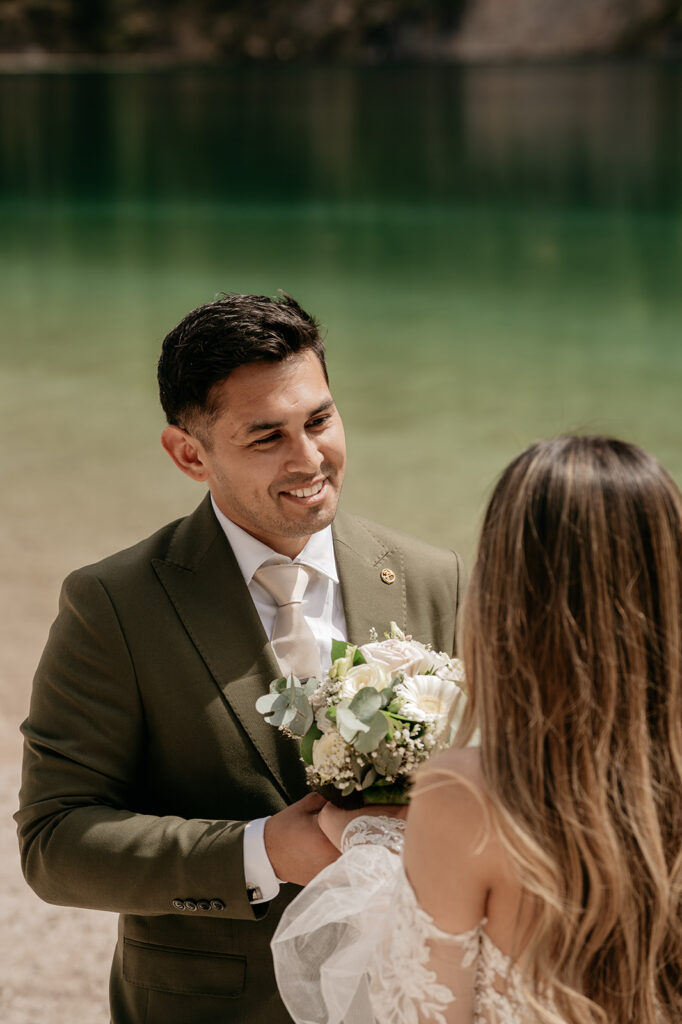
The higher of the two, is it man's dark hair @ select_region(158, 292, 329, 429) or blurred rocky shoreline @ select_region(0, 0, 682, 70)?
blurred rocky shoreline @ select_region(0, 0, 682, 70)

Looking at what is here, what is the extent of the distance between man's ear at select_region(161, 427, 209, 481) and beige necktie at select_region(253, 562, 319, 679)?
11.6 inches

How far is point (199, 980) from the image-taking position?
8.63 feet

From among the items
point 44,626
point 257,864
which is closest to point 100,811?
point 257,864

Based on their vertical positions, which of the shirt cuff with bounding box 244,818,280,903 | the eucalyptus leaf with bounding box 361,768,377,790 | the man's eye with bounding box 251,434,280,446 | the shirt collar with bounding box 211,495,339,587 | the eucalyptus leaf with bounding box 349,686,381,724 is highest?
the man's eye with bounding box 251,434,280,446

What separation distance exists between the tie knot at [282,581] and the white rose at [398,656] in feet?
1.19

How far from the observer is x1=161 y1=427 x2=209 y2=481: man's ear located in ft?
9.47

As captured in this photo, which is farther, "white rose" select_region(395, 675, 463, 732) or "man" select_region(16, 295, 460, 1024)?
"man" select_region(16, 295, 460, 1024)

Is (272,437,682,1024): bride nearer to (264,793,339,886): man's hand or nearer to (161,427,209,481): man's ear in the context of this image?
(264,793,339,886): man's hand

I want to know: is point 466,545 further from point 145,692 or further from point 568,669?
point 568,669

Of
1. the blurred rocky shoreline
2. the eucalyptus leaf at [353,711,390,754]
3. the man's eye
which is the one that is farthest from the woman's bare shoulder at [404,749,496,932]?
the blurred rocky shoreline

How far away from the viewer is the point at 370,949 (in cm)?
216

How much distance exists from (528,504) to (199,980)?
1410mm

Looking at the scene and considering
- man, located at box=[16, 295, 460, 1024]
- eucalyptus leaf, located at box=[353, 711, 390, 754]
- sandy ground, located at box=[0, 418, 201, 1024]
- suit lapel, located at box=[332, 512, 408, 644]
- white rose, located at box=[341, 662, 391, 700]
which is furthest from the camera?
sandy ground, located at box=[0, 418, 201, 1024]

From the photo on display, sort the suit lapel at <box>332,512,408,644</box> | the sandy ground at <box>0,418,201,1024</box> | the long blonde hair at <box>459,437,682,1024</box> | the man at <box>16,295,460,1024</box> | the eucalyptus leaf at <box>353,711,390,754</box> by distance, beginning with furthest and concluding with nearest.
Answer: the sandy ground at <box>0,418,201,1024</box> → the suit lapel at <box>332,512,408,644</box> → the man at <box>16,295,460,1024</box> → the eucalyptus leaf at <box>353,711,390,754</box> → the long blonde hair at <box>459,437,682,1024</box>
